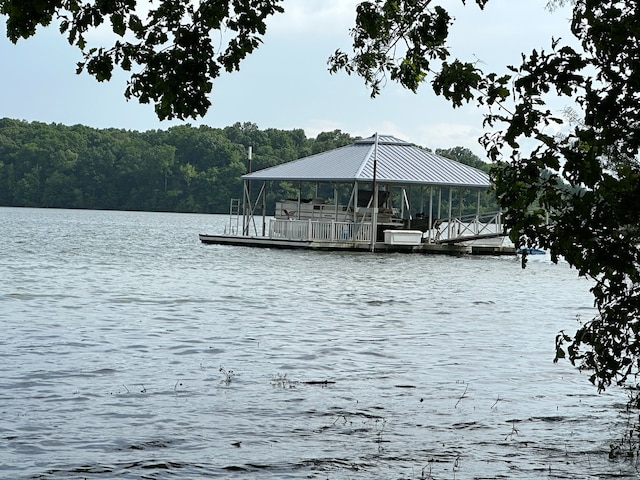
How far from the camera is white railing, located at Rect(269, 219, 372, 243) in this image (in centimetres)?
4625

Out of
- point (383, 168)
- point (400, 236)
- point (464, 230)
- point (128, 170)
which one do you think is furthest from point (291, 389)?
point (128, 170)

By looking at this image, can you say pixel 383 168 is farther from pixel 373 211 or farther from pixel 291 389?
pixel 291 389

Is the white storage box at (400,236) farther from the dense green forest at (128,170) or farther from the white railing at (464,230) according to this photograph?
the dense green forest at (128,170)

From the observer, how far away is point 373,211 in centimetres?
4591

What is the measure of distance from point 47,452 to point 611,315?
451 centimetres

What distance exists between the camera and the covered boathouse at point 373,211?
46.3m

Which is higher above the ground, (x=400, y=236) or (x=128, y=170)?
(x=128, y=170)

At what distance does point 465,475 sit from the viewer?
859cm

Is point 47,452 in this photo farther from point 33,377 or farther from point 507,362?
point 507,362

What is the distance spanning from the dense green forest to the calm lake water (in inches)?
4630

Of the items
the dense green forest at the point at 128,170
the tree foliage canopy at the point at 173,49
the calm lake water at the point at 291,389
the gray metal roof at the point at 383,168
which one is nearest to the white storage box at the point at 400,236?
the gray metal roof at the point at 383,168

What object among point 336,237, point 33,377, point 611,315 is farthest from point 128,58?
point 336,237

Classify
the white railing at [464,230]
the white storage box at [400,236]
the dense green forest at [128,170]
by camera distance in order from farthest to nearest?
the dense green forest at [128,170] → the white railing at [464,230] → the white storage box at [400,236]

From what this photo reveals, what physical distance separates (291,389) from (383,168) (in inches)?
1402
